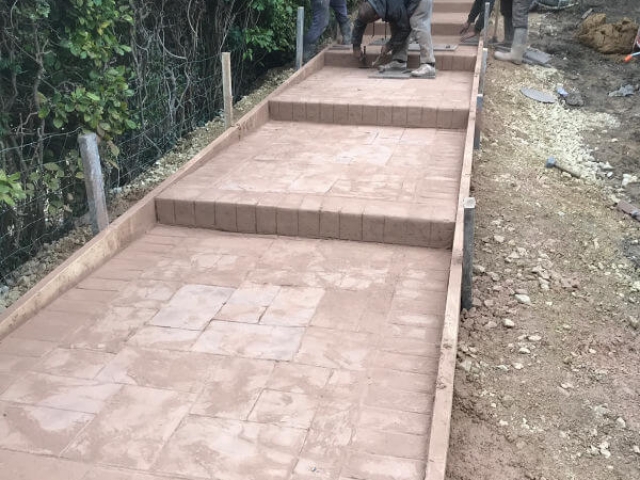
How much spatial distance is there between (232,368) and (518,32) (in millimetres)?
8898

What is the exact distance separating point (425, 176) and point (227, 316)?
242cm

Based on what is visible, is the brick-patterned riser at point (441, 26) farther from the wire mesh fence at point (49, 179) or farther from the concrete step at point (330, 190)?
the wire mesh fence at point (49, 179)

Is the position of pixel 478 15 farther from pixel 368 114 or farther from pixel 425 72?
pixel 368 114

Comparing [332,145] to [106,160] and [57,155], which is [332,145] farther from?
[57,155]

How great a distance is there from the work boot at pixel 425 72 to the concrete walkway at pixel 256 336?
2690mm

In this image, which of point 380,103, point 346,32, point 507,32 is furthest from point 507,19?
point 380,103

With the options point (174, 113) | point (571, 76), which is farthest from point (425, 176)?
point (571, 76)

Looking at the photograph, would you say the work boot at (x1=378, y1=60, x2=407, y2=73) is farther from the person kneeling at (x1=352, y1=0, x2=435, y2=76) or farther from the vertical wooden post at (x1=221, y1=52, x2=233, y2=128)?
the vertical wooden post at (x1=221, y1=52, x2=233, y2=128)

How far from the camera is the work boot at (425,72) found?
857 centimetres

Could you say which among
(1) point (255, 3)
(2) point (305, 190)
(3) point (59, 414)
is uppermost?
(1) point (255, 3)

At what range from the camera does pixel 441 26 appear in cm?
1081

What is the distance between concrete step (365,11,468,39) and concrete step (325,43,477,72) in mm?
1082

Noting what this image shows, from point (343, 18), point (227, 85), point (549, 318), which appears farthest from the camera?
point (343, 18)

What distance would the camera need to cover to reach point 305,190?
520 centimetres
